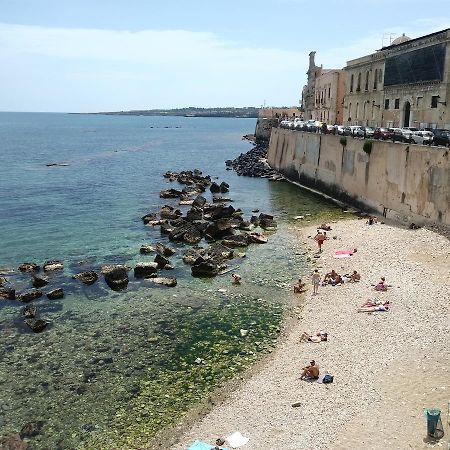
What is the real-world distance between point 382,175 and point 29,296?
24.7m

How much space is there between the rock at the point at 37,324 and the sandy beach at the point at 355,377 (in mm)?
8749

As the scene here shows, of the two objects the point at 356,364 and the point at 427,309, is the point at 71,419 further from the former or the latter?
the point at 427,309

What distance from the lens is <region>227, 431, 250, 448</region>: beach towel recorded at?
514 inches

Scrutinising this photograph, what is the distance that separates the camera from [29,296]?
77.1 feet

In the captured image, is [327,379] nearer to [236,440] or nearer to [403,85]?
[236,440]

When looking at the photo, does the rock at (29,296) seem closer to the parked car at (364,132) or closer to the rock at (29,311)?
the rock at (29,311)

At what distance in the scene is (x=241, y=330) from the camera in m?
20.0

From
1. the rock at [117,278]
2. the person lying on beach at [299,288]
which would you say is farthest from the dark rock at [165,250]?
the person lying on beach at [299,288]

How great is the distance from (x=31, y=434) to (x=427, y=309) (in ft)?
47.4

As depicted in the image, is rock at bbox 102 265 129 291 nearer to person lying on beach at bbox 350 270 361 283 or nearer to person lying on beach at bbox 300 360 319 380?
person lying on beach at bbox 350 270 361 283

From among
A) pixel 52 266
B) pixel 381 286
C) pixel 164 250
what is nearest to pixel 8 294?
pixel 52 266

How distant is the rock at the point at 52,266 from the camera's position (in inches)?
1077

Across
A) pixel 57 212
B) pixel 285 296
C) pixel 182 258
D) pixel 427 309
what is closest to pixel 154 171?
pixel 57 212

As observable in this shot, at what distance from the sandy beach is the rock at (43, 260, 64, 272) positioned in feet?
42.6
